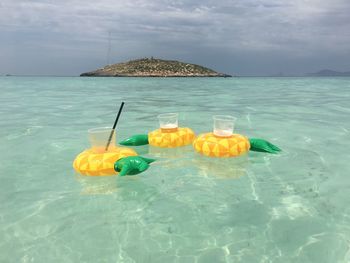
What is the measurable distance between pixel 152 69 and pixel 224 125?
154381 mm

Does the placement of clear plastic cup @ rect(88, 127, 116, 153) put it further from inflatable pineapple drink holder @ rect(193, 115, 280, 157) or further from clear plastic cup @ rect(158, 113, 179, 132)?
inflatable pineapple drink holder @ rect(193, 115, 280, 157)

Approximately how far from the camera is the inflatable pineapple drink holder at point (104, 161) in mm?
6984

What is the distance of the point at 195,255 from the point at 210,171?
3312 millimetres

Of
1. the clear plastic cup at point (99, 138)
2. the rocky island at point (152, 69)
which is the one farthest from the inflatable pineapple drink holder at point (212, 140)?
the rocky island at point (152, 69)

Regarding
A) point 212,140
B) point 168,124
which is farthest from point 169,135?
point 212,140

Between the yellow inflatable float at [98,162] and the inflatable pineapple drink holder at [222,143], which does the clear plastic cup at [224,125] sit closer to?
the inflatable pineapple drink holder at [222,143]

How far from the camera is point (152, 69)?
522 ft

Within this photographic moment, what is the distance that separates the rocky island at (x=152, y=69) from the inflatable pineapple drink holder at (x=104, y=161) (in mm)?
147237

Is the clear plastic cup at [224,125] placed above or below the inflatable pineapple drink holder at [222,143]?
above

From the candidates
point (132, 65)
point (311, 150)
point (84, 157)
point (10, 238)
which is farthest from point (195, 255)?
point (132, 65)

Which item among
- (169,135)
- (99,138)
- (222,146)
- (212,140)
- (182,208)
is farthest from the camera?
(169,135)

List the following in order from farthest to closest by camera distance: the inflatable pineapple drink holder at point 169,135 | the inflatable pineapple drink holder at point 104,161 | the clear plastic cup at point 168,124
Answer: the clear plastic cup at point 168,124, the inflatable pineapple drink holder at point 169,135, the inflatable pineapple drink holder at point 104,161

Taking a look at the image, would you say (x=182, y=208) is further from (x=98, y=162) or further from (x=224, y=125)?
(x=224, y=125)

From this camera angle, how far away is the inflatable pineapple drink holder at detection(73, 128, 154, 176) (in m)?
6.98
